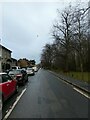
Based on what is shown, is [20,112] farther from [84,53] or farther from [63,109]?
Answer: [84,53]

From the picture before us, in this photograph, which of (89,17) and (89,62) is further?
(89,62)

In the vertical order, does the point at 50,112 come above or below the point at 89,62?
below

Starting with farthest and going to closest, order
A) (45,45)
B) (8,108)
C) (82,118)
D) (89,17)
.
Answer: (45,45) → (89,17) → (8,108) → (82,118)

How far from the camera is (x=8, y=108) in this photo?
40.7 ft

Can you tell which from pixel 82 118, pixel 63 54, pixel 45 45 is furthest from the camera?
pixel 45 45

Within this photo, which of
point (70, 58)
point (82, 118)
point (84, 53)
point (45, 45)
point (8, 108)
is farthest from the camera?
point (45, 45)

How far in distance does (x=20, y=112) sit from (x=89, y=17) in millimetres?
14208

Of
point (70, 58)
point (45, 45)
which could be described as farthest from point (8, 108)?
point (45, 45)

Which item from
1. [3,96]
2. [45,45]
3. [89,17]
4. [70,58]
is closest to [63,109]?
[3,96]

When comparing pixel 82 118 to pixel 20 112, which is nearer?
pixel 82 118

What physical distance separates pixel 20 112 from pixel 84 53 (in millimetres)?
58652

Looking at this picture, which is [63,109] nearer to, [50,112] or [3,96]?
[50,112]

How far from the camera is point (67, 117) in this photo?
10.1m

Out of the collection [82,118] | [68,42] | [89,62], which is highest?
[68,42]
